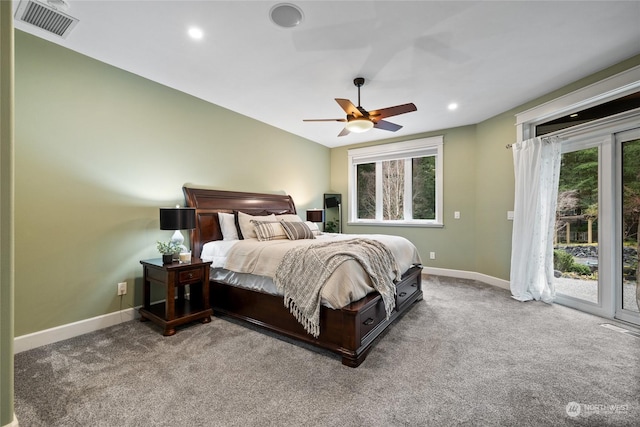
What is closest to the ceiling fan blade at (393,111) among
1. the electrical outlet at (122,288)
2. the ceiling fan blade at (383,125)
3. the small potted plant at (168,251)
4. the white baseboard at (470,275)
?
the ceiling fan blade at (383,125)

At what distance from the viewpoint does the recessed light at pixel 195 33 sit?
2.28 meters

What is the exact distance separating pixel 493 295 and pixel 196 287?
3939 mm

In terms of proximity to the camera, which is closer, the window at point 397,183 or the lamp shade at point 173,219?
the lamp shade at point 173,219

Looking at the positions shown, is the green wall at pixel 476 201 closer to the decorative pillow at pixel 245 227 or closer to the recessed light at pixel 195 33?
the decorative pillow at pixel 245 227

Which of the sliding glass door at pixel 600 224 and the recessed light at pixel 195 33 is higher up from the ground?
the recessed light at pixel 195 33

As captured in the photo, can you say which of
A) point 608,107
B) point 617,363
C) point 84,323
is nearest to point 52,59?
point 84,323

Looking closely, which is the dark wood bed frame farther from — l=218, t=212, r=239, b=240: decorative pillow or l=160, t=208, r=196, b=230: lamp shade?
l=160, t=208, r=196, b=230: lamp shade

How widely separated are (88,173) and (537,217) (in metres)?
5.21

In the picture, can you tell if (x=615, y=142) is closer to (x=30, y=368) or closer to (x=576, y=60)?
(x=576, y=60)

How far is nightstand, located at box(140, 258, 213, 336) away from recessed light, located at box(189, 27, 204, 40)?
2.10 m

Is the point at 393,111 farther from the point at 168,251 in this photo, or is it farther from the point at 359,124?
the point at 168,251

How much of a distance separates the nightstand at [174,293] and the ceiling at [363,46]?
2.09 m

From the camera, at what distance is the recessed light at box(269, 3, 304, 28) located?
202 centimetres

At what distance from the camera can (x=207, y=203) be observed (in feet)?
11.7
